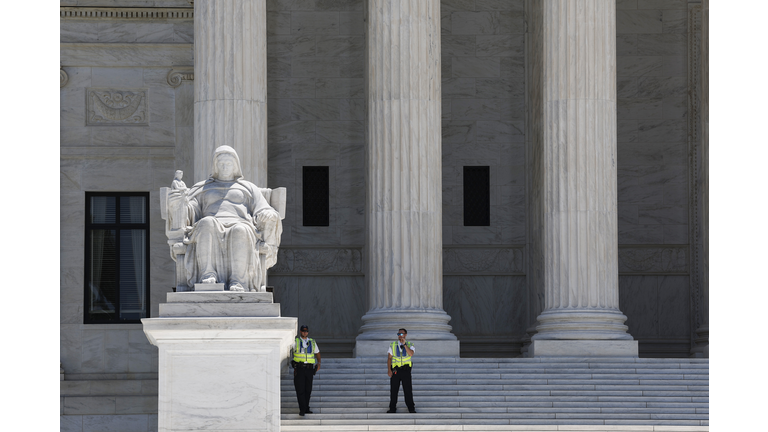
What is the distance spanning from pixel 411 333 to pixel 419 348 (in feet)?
1.61

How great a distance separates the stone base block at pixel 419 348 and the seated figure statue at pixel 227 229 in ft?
35.3

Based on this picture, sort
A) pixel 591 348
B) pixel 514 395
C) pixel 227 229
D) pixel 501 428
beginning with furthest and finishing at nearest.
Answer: pixel 591 348
pixel 514 395
pixel 501 428
pixel 227 229

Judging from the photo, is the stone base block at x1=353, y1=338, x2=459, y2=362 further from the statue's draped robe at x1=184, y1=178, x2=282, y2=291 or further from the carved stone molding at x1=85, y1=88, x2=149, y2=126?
the carved stone molding at x1=85, y1=88, x2=149, y2=126

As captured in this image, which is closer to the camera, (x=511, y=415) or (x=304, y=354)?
(x=304, y=354)

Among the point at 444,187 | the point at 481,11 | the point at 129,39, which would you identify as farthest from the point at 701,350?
the point at 129,39

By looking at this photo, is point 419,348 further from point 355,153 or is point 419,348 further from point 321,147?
point 321,147

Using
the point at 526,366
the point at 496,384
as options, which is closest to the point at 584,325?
the point at 526,366

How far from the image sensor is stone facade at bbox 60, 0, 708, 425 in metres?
45.4

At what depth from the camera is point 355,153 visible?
46500 mm

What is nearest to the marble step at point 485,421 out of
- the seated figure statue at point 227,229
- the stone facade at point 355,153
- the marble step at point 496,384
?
the marble step at point 496,384

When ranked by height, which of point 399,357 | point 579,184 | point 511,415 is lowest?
point 511,415

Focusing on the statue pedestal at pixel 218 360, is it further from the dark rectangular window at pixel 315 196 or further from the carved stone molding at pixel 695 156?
the carved stone molding at pixel 695 156

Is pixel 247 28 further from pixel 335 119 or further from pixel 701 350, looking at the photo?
pixel 701 350

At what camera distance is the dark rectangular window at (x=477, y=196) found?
1843 inches
